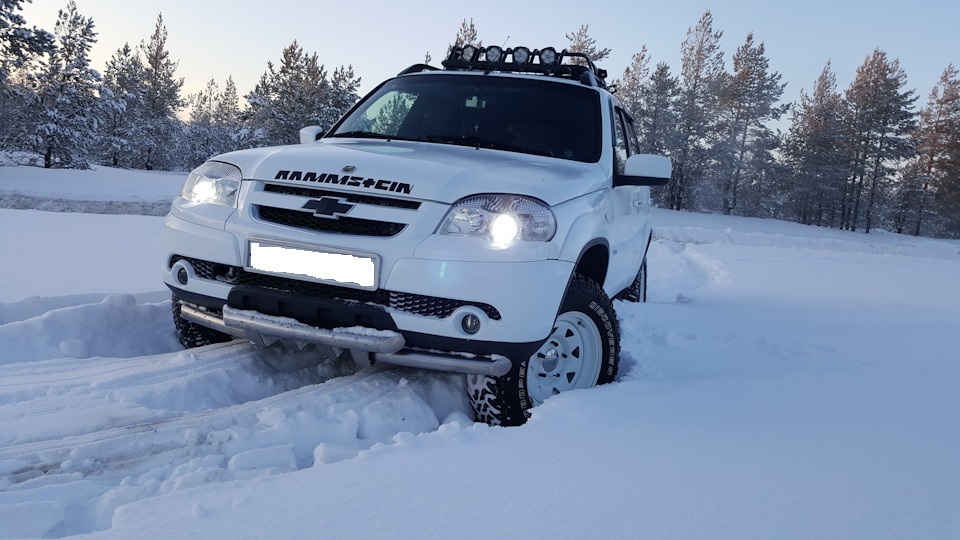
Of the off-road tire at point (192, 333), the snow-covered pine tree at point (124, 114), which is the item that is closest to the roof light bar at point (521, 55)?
the off-road tire at point (192, 333)

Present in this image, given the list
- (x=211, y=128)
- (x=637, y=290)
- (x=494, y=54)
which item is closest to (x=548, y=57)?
(x=494, y=54)

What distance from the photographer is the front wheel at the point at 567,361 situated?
9.59ft

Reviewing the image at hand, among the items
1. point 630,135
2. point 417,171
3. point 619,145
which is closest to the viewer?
point 417,171

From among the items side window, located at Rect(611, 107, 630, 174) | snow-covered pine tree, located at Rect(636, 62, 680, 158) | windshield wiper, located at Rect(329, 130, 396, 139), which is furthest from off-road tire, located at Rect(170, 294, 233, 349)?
snow-covered pine tree, located at Rect(636, 62, 680, 158)

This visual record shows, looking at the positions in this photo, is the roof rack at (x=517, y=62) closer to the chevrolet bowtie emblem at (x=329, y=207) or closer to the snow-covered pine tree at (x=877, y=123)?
the chevrolet bowtie emblem at (x=329, y=207)

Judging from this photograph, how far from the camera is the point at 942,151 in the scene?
48.2 meters

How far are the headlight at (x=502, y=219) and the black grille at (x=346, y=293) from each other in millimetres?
290

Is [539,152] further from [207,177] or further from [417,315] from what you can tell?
[207,177]

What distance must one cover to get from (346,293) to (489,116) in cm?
178

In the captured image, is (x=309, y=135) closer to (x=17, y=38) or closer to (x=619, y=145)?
(x=619, y=145)

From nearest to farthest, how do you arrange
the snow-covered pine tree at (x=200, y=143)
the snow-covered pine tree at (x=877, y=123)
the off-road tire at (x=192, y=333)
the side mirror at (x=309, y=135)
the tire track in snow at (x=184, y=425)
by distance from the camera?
1. the tire track in snow at (x=184, y=425)
2. the off-road tire at (x=192, y=333)
3. the side mirror at (x=309, y=135)
4. the snow-covered pine tree at (x=877, y=123)
5. the snow-covered pine tree at (x=200, y=143)

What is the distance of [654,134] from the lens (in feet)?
142

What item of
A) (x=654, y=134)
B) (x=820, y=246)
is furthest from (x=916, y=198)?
(x=820, y=246)

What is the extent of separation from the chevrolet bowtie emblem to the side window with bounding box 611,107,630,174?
1791mm
